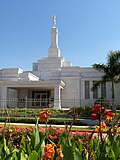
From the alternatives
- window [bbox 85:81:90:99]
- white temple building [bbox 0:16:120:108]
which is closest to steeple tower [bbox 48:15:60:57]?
white temple building [bbox 0:16:120:108]

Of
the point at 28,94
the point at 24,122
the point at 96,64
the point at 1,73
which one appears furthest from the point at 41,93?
the point at 24,122

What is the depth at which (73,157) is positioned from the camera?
81.3 inches

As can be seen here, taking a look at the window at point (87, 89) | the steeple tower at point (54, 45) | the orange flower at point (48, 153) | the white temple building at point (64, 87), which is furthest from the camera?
the steeple tower at point (54, 45)

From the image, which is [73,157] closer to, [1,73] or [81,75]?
[81,75]

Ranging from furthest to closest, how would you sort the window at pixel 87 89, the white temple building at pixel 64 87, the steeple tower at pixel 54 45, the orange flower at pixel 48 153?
the steeple tower at pixel 54 45, the window at pixel 87 89, the white temple building at pixel 64 87, the orange flower at pixel 48 153

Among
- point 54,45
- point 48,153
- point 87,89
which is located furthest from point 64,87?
point 48,153

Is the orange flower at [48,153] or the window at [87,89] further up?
the window at [87,89]

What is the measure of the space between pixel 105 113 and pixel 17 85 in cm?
2570

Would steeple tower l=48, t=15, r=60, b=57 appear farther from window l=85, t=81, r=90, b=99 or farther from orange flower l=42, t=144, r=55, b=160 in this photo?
orange flower l=42, t=144, r=55, b=160

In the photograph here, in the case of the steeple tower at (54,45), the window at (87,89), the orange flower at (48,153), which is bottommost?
the orange flower at (48,153)

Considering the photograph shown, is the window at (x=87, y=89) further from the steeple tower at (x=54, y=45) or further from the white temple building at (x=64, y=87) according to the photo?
the steeple tower at (x=54, y=45)

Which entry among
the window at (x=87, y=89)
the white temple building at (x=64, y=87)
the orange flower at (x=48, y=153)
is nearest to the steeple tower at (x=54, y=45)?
the white temple building at (x=64, y=87)

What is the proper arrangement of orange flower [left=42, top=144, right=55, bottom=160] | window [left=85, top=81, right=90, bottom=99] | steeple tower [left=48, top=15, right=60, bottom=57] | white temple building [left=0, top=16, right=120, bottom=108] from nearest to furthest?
1. orange flower [left=42, top=144, right=55, bottom=160]
2. white temple building [left=0, top=16, right=120, bottom=108]
3. window [left=85, top=81, right=90, bottom=99]
4. steeple tower [left=48, top=15, right=60, bottom=57]

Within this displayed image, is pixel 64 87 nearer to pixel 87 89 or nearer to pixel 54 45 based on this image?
pixel 87 89
